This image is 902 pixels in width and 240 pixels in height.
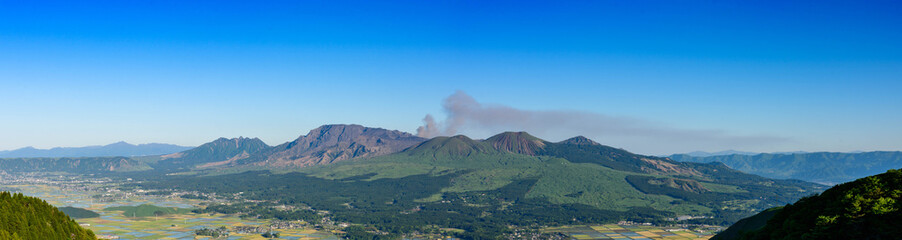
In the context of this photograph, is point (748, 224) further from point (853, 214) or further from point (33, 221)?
point (33, 221)

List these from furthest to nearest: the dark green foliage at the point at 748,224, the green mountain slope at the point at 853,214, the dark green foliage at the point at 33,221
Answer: the dark green foliage at the point at 33,221
the dark green foliage at the point at 748,224
the green mountain slope at the point at 853,214

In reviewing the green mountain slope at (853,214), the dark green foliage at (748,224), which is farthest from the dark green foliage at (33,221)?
the dark green foliage at (748,224)

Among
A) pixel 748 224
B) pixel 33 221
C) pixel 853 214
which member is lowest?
pixel 748 224

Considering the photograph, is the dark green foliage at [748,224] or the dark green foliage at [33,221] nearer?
the dark green foliage at [748,224]

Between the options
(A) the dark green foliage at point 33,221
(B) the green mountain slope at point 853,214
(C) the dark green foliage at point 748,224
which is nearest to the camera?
(B) the green mountain slope at point 853,214

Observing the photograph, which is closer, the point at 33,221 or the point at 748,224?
the point at 748,224

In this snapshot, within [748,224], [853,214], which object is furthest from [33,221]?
[853,214]

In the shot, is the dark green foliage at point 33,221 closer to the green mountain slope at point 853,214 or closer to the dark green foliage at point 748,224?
the green mountain slope at point 853,214
